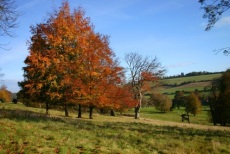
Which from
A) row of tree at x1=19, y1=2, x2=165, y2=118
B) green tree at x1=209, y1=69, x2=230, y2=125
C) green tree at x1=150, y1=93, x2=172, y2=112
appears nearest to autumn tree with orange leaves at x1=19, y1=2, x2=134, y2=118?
row of tree at x1=19, y1=2, x2=165, y2=118

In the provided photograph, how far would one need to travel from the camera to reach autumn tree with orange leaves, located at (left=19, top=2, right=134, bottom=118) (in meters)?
29.2

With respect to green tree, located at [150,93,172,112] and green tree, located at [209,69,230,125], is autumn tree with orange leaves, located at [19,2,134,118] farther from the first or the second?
green tree, located at [150,93,172,112]

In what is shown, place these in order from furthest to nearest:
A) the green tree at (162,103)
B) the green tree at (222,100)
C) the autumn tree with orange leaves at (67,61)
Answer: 1. the green tree at (162,103)
2. the green tree at (222,100)
3. the autumn tree with orange leaves at (67,61)

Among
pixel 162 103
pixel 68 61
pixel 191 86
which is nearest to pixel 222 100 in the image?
pixel 68 61

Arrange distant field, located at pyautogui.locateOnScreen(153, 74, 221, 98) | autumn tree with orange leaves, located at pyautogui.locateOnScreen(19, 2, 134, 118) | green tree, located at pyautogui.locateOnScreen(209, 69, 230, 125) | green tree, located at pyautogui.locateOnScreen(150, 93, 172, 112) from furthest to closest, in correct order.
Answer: distant field, located at pyautogui.locateOnScreen(153, 74, 221, 98), green tree, located at pyautogui.locateOnScreen(150, 93, 172, 112), green tree, located at pyautogui.locateOnScreen(209, 69, 230, 125), autumn tree with orange leaves, located at pyautogui.locateOnScreen(19, 2, 134, 118)

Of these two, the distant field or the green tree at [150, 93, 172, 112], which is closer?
the green tree at [150, 93, 172, 112]

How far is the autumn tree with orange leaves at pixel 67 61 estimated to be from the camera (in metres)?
29.2

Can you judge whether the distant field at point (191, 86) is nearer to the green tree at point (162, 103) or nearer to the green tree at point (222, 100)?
the green tree at point (162, 103)

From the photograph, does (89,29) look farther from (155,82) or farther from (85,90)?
(155,82)

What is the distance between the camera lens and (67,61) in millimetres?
30109

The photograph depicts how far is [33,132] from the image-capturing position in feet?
52.7

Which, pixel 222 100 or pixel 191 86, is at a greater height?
pixel 191 86

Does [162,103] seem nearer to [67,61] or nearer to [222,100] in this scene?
[222,100]

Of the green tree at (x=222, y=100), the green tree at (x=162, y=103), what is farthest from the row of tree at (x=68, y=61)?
the green tree at (x=162, y=103)
